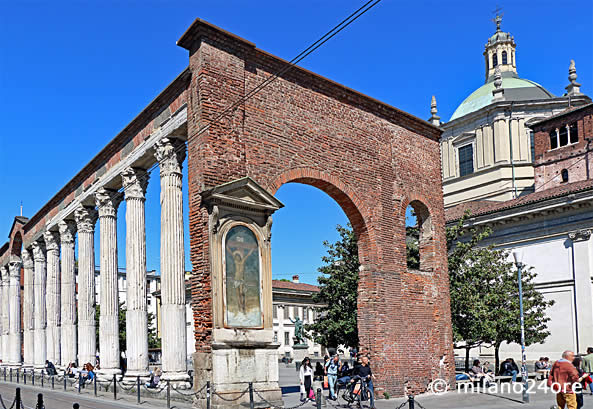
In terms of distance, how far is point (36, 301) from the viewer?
115ft

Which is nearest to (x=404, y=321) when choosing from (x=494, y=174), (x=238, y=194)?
(x=238, y=194)

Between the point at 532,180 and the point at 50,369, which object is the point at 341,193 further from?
the point at 532,180

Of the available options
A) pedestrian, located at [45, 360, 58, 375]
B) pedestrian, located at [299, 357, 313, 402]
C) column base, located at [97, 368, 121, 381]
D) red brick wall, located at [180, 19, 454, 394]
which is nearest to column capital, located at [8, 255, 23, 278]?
pedestrian, located at [45, 360, 58, 375]

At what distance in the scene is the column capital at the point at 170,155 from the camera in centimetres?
1912

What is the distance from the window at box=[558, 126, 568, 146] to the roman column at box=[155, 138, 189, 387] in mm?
33385

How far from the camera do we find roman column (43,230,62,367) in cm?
3178

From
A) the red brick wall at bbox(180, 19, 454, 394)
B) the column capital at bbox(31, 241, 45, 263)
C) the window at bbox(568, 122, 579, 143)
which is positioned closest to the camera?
the red brick wall at bbox(180, 19, 454, 394)

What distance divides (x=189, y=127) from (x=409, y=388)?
9.57 m

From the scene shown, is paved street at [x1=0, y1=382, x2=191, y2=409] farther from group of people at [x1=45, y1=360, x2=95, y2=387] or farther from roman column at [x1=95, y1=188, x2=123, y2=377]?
roman column at [x1=95, y1=188, x2=123, y2=377]

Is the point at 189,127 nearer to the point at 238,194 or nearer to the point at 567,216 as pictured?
the point at 238,194

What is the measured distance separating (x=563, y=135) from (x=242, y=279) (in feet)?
119

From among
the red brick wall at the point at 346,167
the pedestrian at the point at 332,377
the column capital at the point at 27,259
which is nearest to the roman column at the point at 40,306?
the column capital at the point at 27,259

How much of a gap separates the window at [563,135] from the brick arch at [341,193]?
102ft

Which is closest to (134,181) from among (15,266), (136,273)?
(136,273)
